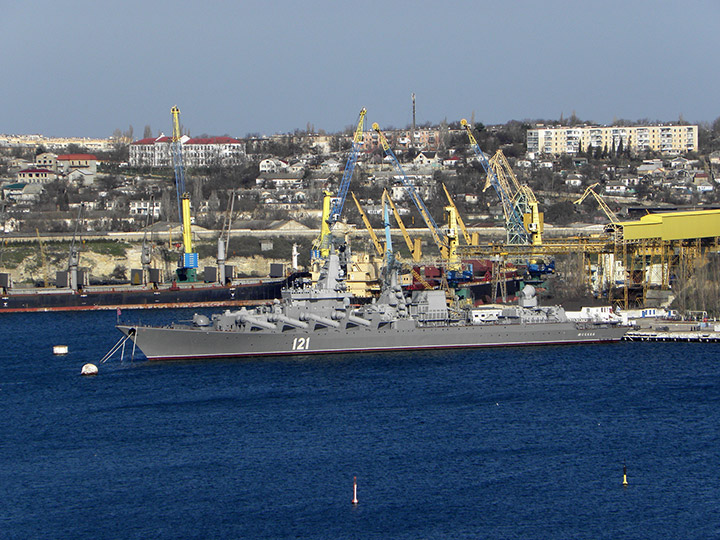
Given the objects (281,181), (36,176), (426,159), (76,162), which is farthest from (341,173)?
(36,176)

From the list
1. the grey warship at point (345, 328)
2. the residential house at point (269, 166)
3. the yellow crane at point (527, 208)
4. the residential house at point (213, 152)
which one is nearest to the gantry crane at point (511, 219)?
the yellow crane at point (527, 208)

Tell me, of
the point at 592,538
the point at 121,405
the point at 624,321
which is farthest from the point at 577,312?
the point at 592,538

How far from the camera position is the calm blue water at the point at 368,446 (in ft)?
93.9

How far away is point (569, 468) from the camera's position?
3300cm

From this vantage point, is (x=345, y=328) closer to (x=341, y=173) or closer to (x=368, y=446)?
(x=368, y=446)

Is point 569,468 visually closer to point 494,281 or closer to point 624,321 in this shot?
point 624,321

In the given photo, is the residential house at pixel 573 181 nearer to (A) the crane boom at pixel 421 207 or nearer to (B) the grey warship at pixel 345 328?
(A) the crane boom at pixel 421 207

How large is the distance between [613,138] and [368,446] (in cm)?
14753

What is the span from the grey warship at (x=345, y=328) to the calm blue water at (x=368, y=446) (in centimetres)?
132

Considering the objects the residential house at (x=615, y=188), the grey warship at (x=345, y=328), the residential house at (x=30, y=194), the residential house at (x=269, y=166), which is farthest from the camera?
the residential house at (x=269, y=166)

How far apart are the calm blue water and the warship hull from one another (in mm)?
1173

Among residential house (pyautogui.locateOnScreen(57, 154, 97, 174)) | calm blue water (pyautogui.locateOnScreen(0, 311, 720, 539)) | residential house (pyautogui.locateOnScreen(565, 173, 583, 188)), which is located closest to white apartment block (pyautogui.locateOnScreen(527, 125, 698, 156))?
residential house (pyautogui.locateOnScreen(565, 173, 583, 188))

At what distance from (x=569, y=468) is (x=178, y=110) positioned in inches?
3081

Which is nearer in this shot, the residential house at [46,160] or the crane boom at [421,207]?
the crane boom at [421,207]
